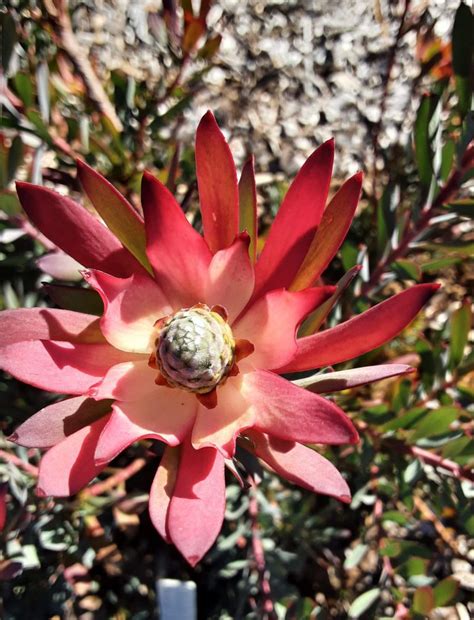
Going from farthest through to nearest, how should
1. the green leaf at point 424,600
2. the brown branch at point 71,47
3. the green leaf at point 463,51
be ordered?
the brown branch at point 71,47 < the green leaf at point 424,600 < the green leaf at point 463,51

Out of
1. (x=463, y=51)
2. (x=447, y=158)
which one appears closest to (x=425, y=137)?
(x=447, y=158)

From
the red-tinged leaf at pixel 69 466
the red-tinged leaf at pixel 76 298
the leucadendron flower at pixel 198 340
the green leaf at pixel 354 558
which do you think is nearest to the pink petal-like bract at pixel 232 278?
the leucadendron flower at pixel 198 340

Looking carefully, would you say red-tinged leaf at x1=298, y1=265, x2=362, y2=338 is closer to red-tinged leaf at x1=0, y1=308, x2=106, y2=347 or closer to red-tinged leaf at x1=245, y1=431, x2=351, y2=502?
red-tinged leaf at x1=245, y1=431, x2=351, y2=502

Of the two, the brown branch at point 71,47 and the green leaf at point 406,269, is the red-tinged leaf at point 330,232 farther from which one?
the brown branch at point 71,47

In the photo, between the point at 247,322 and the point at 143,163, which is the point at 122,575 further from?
the point at 143,163

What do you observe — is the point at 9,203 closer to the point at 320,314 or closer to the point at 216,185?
the point at 216,185
